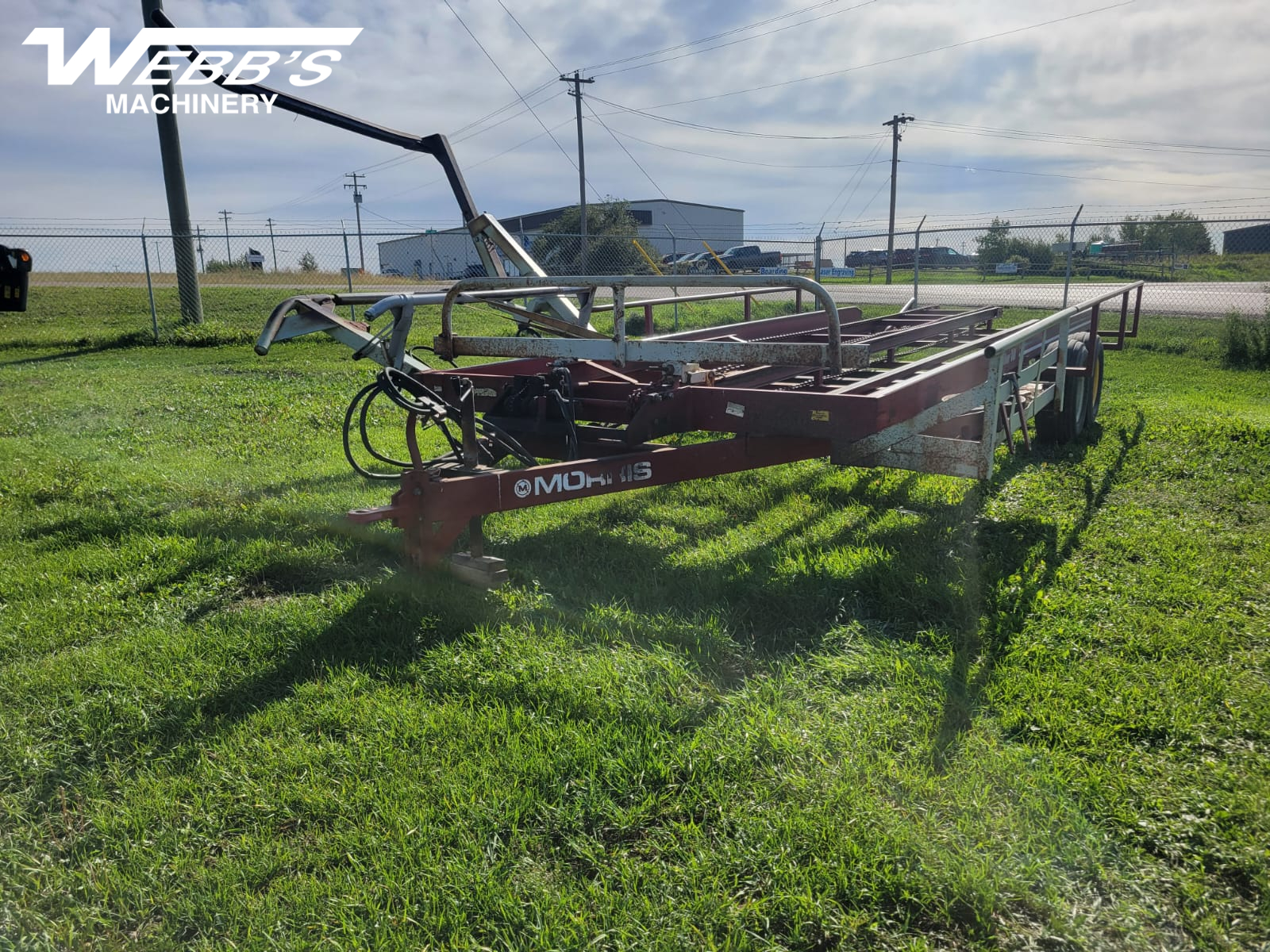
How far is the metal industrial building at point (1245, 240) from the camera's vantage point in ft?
48.8

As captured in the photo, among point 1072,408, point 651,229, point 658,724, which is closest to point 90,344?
point 1072,408

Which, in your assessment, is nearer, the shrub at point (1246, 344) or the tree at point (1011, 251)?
the shrub at point (1246, 344)

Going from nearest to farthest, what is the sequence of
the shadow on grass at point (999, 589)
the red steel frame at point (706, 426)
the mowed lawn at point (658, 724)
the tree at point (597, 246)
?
the mowed lawn at point (658, 724) → the shadow on grass at point (999, 589) → the red steel frame at point (706, 426) → the tree at point (597, 246)

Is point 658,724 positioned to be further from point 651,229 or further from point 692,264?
point 651,229

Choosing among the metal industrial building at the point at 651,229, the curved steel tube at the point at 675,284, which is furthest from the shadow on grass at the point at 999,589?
the metal industrial building at the point at 651,229

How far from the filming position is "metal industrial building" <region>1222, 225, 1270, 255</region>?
48.8 feet

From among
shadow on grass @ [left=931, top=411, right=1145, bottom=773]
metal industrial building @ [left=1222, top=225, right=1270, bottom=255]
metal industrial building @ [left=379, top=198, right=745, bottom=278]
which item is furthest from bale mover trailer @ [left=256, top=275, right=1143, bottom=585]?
metal industrial building @ [left=379, top=198, right=745, bottom=278]

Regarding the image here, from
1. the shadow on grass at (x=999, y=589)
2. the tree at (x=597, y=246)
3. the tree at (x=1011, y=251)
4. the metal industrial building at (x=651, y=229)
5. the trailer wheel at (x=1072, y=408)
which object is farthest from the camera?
the metal industrial building at (x=651, y=229)

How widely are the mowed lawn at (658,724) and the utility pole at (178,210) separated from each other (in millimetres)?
12959

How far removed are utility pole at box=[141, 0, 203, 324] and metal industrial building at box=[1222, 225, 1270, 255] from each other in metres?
18.6

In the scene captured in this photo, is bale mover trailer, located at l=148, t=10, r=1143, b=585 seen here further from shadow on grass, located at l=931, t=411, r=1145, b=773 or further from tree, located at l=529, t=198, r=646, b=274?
tree, located at l=529, t=198, r=646, b=274

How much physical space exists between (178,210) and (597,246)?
1413 cm

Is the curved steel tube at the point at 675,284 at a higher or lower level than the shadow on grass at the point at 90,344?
higher

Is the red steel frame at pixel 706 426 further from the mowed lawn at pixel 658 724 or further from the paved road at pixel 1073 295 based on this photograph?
the paved road at pixel 1073 295
